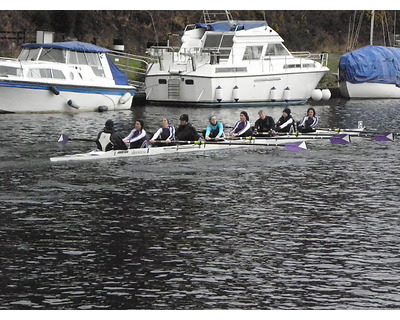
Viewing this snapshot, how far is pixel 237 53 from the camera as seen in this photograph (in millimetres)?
59531

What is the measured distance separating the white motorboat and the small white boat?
427cm

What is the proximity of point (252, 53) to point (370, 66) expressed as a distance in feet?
38.8

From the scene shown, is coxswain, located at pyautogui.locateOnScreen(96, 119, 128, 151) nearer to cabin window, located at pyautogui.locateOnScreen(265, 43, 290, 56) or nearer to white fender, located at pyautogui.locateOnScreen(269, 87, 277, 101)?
white fender, located at pyautogui.locateOnScreen(269, 87, 277, 101)

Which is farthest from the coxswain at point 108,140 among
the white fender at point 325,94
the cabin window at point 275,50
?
the white fender at point 325,94

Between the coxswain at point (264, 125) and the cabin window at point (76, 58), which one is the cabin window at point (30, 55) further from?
the coxswain at point (264, 125)

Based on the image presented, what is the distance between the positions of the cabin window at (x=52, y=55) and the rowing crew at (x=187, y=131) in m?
15.6

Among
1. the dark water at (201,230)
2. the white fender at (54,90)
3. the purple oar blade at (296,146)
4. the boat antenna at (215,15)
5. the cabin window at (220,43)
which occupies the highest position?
the boat antenna at (215,15)

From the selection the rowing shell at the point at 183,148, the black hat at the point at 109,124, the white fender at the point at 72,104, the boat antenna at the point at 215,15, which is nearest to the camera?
the black hat at the point at 109,124

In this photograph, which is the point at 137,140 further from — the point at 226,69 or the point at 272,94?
the point at 272,94

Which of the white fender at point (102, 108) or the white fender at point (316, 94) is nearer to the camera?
the white fender at point (102, 108)

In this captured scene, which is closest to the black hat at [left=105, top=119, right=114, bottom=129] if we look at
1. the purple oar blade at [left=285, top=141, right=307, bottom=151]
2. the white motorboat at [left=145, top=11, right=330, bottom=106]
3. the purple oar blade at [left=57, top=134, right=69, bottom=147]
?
the purple oar blade at [left=57, top=134, right=69, bottom=147]

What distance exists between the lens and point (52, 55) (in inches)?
2090

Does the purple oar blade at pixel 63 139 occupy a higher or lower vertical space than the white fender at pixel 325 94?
lower

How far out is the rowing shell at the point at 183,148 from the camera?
34906mm
